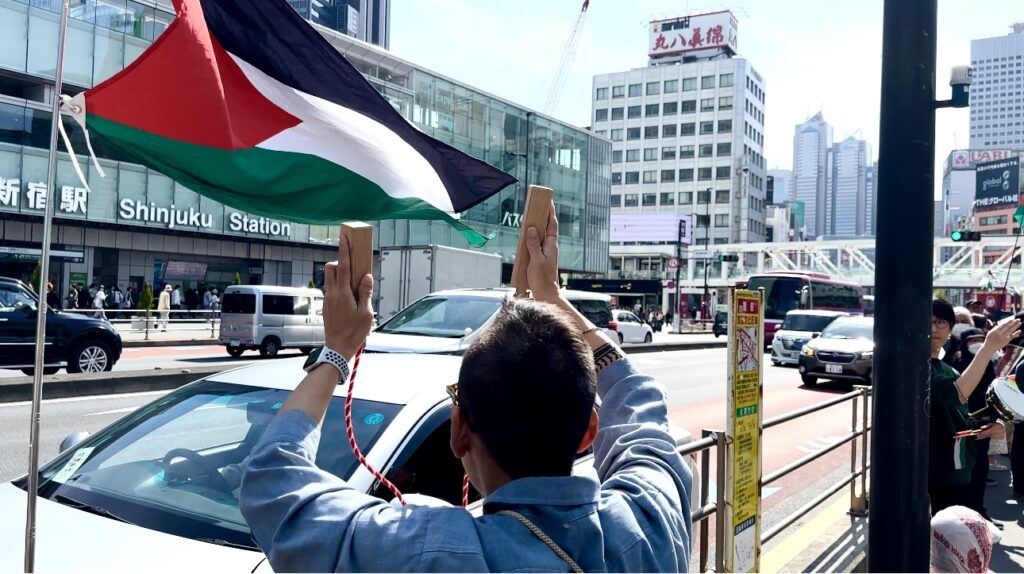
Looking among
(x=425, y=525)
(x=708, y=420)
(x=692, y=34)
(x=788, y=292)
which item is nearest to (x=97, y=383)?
(x=708, y=420)

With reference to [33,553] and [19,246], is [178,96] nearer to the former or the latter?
[33,553]

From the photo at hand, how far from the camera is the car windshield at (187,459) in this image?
2928 mm

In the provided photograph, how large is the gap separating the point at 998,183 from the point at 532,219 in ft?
359

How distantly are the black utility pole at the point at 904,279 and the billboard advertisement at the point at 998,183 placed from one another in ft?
337

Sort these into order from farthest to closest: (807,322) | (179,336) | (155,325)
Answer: (155,325), (179,336), (807,322)

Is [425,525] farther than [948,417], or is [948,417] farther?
[948,417]

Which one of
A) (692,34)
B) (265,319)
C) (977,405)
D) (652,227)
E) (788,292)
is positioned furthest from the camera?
(692,34)

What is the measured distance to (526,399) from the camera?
1.38 metres

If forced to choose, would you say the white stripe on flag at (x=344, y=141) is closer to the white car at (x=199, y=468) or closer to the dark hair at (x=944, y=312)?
the white car at (x=199, y=468)

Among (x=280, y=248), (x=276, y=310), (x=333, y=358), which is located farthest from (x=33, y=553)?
(x=280, y=248)

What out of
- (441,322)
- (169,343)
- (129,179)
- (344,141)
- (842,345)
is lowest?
(169,343)

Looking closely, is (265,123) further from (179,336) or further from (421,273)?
(179,336)

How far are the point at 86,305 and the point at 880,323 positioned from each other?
2981cm

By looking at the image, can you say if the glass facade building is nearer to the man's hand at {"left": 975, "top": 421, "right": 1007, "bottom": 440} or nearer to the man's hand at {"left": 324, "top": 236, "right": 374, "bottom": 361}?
the man's hand at {"left": 975, "top": 421, "right": 1007, "bottom": 440}
